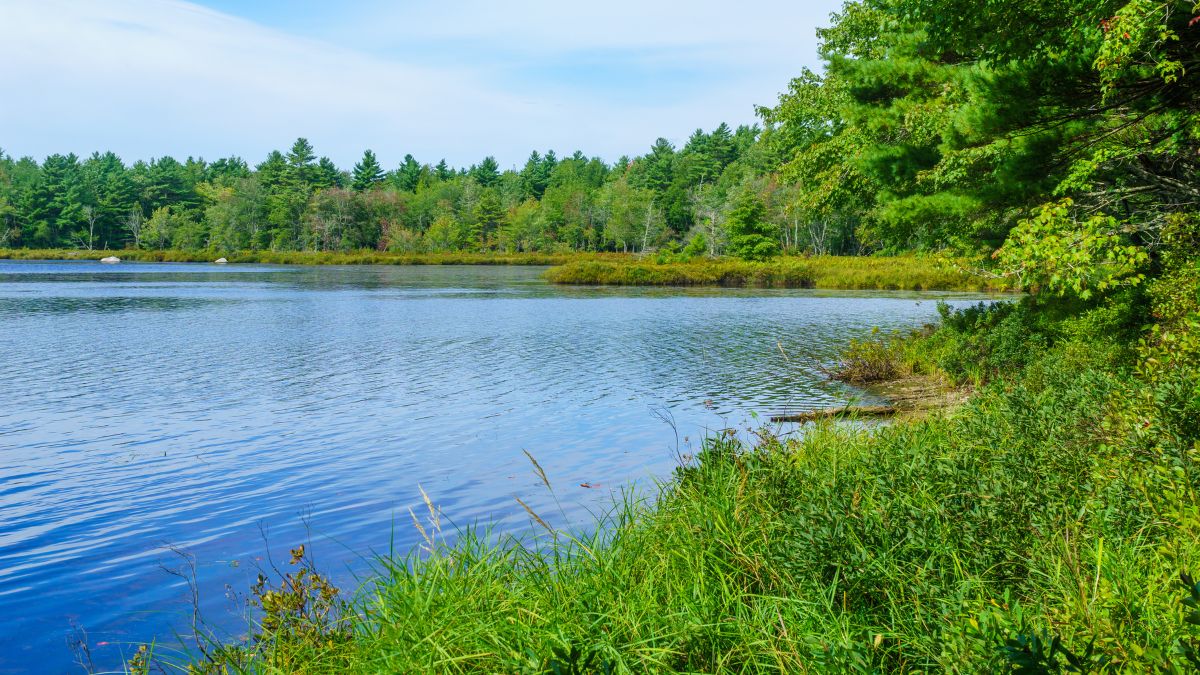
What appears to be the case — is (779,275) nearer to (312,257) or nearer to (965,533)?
(965,533)

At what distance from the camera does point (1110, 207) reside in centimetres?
1389

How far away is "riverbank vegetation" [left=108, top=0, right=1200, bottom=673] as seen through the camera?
4.05m

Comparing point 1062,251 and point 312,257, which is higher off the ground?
point 1062,251

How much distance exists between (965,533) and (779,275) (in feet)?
186

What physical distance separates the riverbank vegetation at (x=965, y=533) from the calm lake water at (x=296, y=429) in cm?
146


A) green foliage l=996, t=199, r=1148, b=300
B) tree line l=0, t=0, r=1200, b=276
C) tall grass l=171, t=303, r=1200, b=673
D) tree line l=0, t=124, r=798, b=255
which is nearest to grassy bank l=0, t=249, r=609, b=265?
tree line l=0, t=124, r=798, b=255

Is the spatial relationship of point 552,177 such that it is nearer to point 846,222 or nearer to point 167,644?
point 846,222

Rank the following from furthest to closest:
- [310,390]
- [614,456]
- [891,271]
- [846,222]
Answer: [846,222] → [891,271] → [310,390] → [614,456]

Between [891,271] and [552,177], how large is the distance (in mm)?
88390

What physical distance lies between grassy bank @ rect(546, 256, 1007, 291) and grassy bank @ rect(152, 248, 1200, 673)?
50920 mm

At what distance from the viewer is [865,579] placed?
15.9ft

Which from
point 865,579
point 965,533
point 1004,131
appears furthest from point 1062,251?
point 865,579

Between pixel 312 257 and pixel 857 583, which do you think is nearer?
pixel 857 583

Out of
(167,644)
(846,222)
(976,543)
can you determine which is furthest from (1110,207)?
(846,222)
